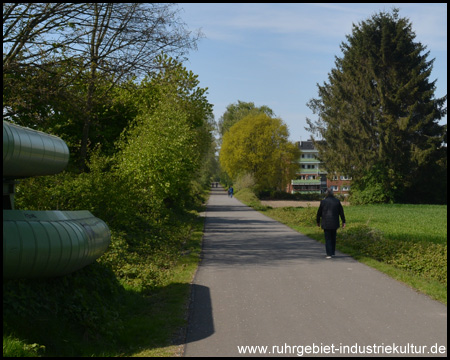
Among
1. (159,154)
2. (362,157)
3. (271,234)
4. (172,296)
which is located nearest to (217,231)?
(271,234)

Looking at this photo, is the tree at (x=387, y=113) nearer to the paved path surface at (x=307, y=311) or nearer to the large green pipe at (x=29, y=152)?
the paved path surface at (x=307, y=311)

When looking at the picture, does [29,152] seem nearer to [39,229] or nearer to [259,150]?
[39,229]

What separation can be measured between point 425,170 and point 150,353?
4926 cm

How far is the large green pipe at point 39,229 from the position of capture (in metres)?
5.66

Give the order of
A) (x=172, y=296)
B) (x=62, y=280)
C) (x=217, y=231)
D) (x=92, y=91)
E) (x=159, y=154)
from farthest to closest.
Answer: (x=217, y=231) → (x=159, y=154) → (x=92, y=91) → (x=172, y=296) → (x=62, y=280)

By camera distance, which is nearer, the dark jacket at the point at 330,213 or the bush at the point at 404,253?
the bush at the point at 404,253

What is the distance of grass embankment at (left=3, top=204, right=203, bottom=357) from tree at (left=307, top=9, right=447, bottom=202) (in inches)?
1722

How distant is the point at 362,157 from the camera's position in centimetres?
5112

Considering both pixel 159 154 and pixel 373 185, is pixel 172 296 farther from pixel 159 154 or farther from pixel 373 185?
pixel 373 185

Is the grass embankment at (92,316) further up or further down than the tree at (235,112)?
further down

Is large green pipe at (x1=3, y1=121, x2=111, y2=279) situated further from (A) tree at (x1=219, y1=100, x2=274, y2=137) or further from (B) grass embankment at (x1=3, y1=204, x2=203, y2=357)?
(A) tree at (x1=219, y1=100, x2=274, y2=137)

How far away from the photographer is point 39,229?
19.3 ft

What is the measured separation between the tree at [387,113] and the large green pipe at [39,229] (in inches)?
1782

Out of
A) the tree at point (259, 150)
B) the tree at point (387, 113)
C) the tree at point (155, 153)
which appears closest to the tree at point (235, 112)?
the tree at point (259, 150)
